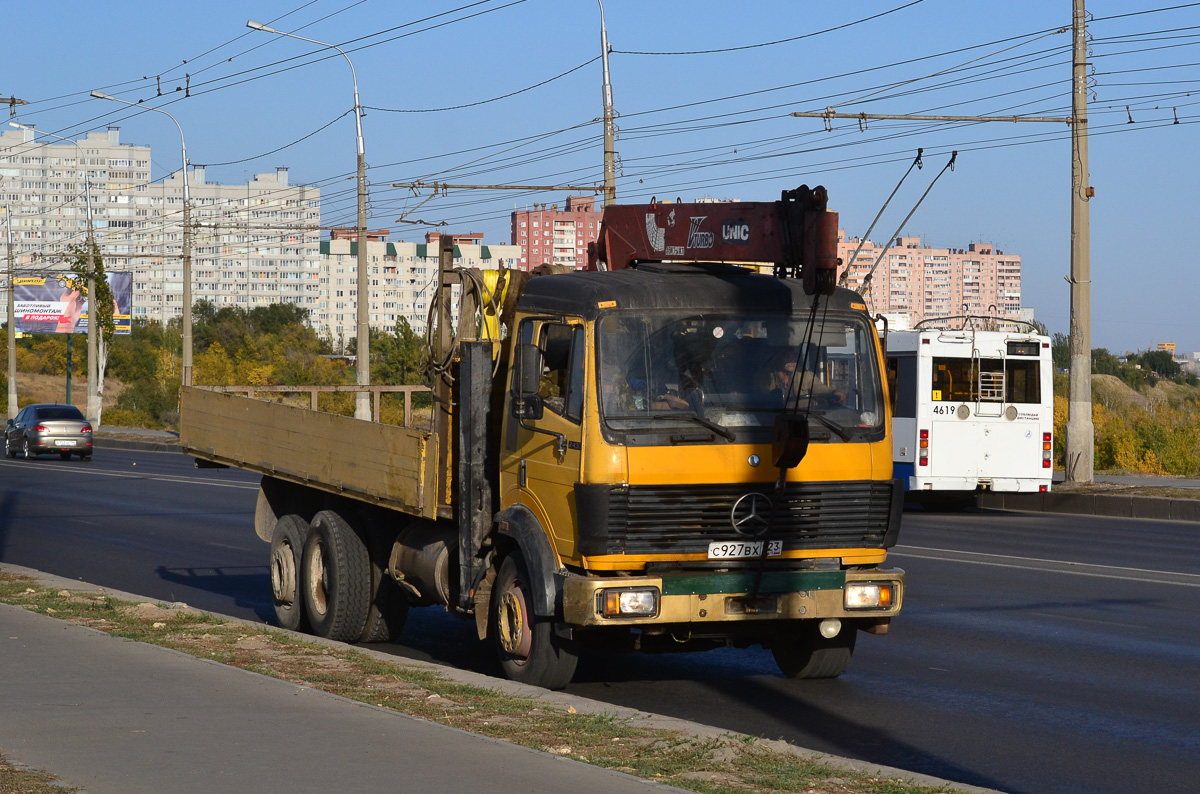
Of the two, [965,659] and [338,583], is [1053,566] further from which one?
[338,583]

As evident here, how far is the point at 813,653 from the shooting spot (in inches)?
355

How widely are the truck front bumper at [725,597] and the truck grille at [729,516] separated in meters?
0.18

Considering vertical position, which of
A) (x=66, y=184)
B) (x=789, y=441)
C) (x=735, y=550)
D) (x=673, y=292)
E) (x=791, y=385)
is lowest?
(x=735, y=550)

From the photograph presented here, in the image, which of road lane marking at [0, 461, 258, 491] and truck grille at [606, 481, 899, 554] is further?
road lane marking at [0, 461, 258, 491]

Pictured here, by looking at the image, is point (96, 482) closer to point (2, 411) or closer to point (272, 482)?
point (272, 482)

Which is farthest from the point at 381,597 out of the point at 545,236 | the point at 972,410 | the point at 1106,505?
the point at 545,236

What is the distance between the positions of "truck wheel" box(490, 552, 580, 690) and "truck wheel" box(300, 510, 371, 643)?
1981 millimetres

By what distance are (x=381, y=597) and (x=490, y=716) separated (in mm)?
3454

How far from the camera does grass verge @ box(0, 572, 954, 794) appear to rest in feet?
19.3

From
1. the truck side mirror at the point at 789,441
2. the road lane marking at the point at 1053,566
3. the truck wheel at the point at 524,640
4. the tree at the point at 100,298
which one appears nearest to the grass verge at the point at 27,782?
the truck wheel at the point at 524,640

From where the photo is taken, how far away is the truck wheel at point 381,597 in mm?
10398

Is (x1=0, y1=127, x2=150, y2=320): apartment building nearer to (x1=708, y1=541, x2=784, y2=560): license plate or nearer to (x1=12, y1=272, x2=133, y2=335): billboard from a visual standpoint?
(x1=12, y1=272, x2=133, y2=335): billboard

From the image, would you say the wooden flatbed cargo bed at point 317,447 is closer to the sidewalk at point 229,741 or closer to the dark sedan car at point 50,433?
the sidewalk at point 229,741

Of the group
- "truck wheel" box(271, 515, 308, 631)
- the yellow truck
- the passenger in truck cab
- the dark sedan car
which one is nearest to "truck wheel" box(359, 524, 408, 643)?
"truck wheel" box(271, 515, 308, 631)
